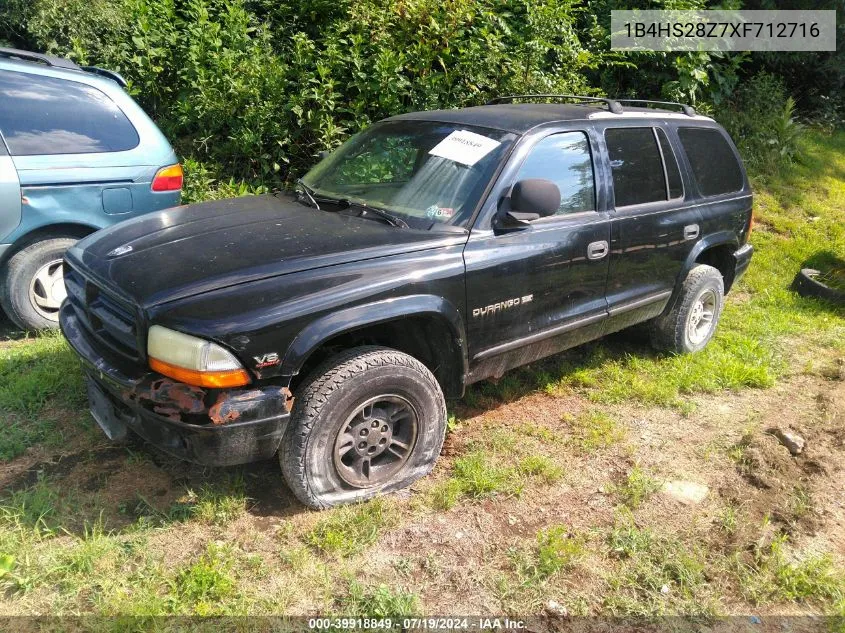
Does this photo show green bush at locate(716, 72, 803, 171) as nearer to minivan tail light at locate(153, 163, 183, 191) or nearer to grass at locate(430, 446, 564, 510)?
grass at locate(430, 446, 564, 510)

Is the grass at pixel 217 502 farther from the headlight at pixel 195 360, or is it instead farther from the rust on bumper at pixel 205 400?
the headlight at pixel 195 360

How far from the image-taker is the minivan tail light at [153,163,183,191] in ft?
15.8

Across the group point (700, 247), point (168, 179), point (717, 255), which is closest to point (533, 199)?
point (700, 247)

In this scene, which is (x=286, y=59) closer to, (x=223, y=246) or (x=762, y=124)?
(x=223, y=246)

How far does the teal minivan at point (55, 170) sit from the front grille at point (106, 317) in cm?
145

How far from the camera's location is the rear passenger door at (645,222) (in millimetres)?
3996

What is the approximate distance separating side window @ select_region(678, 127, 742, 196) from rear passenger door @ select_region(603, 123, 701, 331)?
24 cm

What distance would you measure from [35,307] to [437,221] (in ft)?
9.86

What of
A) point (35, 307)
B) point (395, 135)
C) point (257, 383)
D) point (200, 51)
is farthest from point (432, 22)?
point (257, 383)

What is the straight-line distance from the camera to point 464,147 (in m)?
3.60

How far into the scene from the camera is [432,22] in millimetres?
6781

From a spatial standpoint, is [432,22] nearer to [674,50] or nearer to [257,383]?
[674,50]

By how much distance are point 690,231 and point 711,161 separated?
72 centimetres

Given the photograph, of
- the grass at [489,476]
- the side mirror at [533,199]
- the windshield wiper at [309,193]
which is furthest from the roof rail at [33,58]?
the grass at [489,476]
